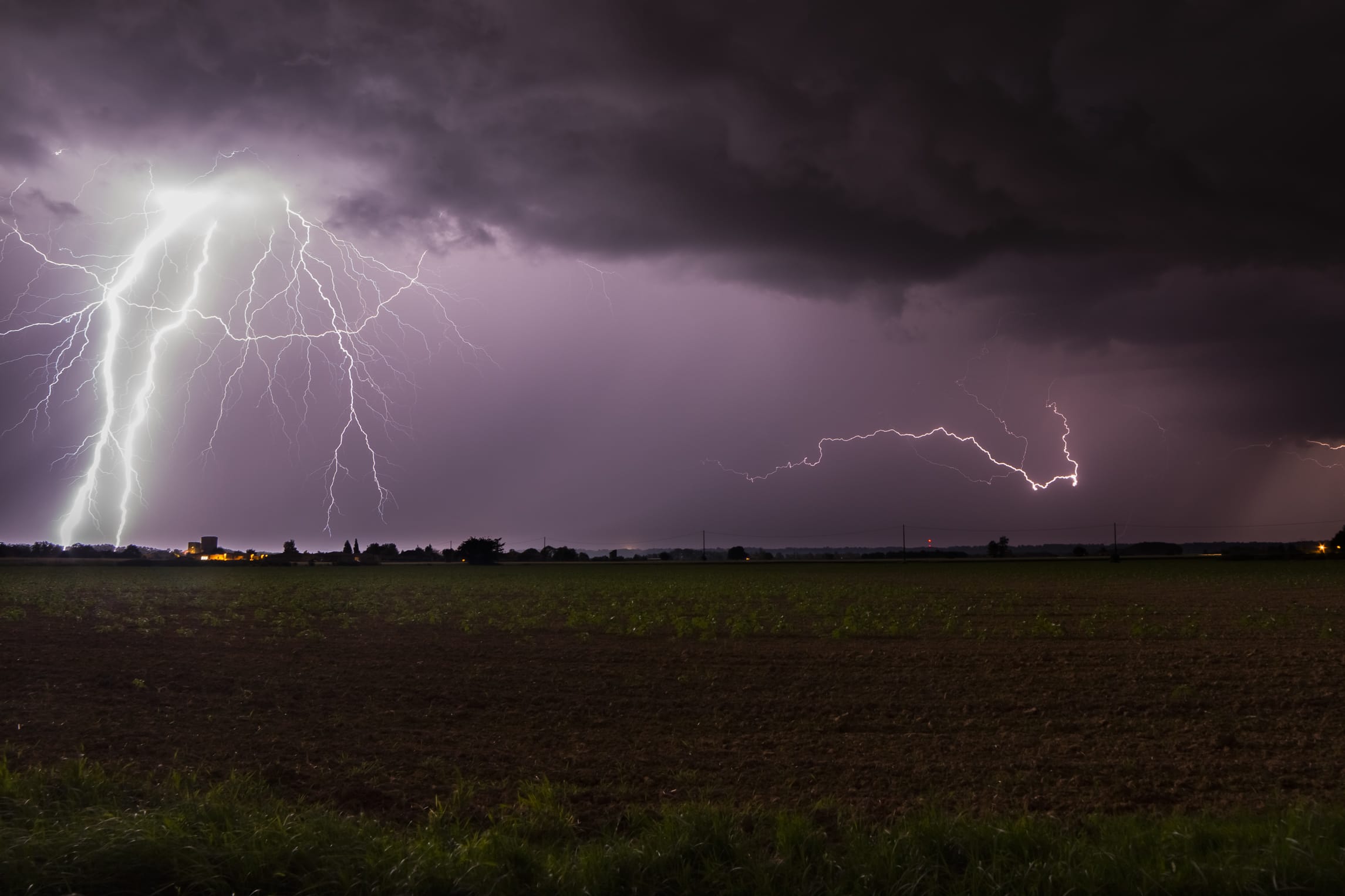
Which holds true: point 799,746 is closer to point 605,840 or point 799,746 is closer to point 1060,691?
point 605,840

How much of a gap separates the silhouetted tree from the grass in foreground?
434 ft

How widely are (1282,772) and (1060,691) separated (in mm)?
4132

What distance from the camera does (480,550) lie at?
137 m

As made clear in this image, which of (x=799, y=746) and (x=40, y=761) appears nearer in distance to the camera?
(x=40, y=761)

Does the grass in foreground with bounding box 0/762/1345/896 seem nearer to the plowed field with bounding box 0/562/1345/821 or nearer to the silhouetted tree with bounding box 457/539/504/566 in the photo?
the plowed field with bounding box 0/562/1345/821

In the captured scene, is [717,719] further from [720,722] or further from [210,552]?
[210,552]

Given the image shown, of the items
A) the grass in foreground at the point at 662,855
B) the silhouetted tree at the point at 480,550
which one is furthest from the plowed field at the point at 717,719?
the silhouetted tree at the point at 480,550

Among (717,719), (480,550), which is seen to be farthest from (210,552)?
(717,719)

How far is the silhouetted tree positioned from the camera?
446 ft

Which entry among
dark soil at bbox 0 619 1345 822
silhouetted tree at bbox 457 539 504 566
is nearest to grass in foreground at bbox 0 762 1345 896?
dark soil at bbox 0 619 1345 822

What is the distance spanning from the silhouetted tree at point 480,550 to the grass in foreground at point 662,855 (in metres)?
132

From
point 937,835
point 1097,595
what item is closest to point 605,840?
point 937,835

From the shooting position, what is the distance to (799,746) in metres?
8.82

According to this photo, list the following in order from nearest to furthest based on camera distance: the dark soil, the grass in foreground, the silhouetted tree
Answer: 1. the grass in foreground
2. the dark soil
3. the silhouetted tree
